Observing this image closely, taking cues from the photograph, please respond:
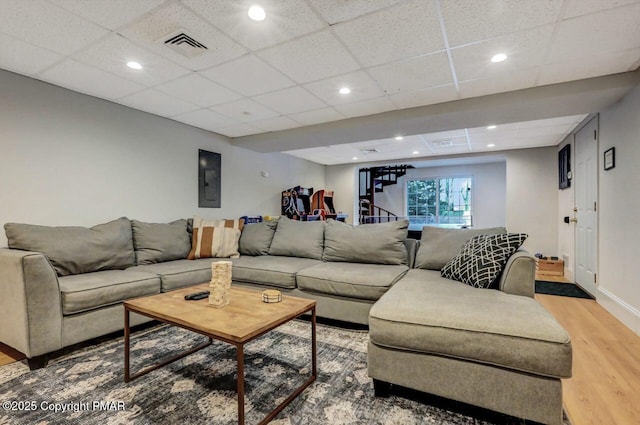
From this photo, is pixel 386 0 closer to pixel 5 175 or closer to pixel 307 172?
pixel 5 175

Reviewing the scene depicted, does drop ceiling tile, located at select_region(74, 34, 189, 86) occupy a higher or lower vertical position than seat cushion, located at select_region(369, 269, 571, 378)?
higher

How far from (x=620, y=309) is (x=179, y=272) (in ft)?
14.1

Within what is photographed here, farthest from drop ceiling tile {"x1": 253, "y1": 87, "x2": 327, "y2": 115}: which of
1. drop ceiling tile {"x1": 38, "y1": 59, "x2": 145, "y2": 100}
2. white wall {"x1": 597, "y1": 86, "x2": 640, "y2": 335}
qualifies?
white wall {"x1": 597, "y1": 86, "x2": 640, "y2": 335}

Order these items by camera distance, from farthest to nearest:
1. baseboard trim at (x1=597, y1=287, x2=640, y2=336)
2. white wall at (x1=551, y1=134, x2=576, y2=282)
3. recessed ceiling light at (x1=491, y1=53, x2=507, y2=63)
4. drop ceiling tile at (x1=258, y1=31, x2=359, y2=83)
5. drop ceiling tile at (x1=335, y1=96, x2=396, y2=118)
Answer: white wall at (x1=551, y1=134, x2=576, y2=282), drop ceiling tile at (x1=335, y1=96, x2=396, y2=118), baseboard trim at (x1=597, y1=287, x2=640, y2=336), recessed ceiling light at (x1=491, y1=53, x2=507, y2=63), drop ceiling tile at (x1=258, y1=31, x2=359, y2=83)

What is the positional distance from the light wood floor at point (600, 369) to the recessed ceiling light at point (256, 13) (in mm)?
2859

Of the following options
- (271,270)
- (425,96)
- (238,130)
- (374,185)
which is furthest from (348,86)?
(374,185)

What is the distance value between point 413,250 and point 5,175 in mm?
3837

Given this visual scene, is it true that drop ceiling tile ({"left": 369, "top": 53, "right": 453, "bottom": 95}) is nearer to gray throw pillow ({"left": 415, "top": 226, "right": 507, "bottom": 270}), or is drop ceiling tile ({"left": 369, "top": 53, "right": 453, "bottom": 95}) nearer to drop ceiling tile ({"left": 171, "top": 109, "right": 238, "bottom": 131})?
gray throw pillow ({"left": 415, "top": 226, "right": 507, "bottom": 270})

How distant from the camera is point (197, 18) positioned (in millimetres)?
1936

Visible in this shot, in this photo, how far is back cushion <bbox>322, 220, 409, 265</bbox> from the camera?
2.98 meters

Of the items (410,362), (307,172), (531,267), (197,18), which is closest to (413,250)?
(531,267)

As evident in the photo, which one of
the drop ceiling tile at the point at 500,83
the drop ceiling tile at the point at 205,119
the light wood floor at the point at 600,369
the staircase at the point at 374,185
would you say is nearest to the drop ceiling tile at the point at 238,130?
the drop ceiling tile at the point at 205,119

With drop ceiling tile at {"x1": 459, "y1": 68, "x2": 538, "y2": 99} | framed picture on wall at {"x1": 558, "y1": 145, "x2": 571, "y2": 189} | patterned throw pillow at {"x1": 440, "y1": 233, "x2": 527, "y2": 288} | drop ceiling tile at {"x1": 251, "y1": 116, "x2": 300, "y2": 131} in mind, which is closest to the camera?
patterned throw pillow at {"x1": 440, "y1": 233, "x2": 527, "y2": 288}

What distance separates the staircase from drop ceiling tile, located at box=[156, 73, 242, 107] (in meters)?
5.58
